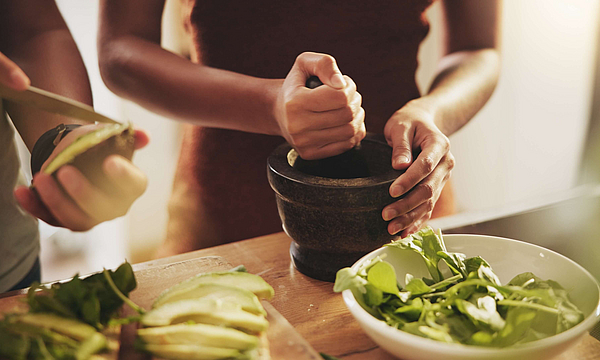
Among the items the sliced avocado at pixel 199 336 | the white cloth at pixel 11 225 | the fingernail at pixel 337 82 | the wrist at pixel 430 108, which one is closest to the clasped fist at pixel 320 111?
the fingernail at pixel 337 82

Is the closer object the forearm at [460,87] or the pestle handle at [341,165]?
the pestle handle at [341,165]

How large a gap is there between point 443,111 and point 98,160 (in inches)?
36.7

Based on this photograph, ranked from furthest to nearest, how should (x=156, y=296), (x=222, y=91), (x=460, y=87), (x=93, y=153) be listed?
(x=460, y=87) < (x=222, y=91) < (x=156, y=296) < (x=93, y=153)

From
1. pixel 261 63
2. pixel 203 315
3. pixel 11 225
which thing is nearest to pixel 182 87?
pixel 261 63

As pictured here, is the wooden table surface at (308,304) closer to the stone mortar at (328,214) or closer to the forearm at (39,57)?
the stone mortar at (328,214)

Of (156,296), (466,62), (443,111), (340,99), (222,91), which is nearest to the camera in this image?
(156,296)

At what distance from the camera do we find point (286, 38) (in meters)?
1.41

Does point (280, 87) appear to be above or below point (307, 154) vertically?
above

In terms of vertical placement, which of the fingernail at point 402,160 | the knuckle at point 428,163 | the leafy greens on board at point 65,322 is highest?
the fingernail at point 402,160

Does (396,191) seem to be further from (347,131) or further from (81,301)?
(81,301)

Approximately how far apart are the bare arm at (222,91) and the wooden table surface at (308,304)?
0.84ft

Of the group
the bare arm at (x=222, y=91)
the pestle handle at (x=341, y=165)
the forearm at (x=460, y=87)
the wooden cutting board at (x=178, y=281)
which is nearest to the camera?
the wooden cutting board at (x=178, y=281)

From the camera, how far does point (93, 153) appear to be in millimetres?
750

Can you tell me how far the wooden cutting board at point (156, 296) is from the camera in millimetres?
712
